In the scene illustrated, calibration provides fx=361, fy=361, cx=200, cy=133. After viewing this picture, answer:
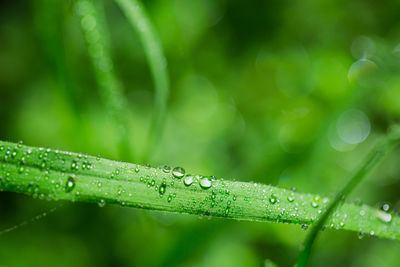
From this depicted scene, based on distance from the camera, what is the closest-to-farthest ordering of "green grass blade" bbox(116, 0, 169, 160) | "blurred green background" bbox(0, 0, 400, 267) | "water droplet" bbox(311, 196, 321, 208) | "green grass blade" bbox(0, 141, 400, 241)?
"green grass blade" bbox(0, 141, 400, 241), "water droplet" bbox(311, 196, 321, 208), "green grass blade" bbox(116, 0, 169, 160), "blurred green background" bbox(0, 0, 400, 267)

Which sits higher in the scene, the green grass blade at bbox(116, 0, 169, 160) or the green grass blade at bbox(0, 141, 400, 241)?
the green grass blade at bbox(116, 0, 169, 160)

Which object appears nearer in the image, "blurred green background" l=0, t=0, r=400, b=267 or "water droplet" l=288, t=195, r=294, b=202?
"water droplet" l=288, t=195, r=294, b=202

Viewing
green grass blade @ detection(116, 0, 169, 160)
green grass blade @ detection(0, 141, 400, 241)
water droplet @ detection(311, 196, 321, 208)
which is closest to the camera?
green grass blade @ detection(0, 141, 400, 241)

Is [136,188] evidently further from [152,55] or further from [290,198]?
[152,55]

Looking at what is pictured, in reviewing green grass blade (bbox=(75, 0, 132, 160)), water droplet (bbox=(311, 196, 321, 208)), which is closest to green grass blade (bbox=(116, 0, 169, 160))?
green grass blade (bbox=(75, 0, 132, 160))

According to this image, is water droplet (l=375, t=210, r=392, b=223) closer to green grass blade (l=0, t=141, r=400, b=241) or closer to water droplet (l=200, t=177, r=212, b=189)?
green grass blade (l=0, t=141, r=400, b=241)

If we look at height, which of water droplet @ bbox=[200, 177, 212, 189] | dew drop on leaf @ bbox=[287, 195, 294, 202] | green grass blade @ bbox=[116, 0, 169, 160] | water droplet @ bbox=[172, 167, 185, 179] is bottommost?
dew drop on leaf @ bbox=[287, 195, 294, 202]

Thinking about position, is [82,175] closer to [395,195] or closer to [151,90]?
[151,90]

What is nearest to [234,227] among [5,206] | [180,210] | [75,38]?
[180,210]
